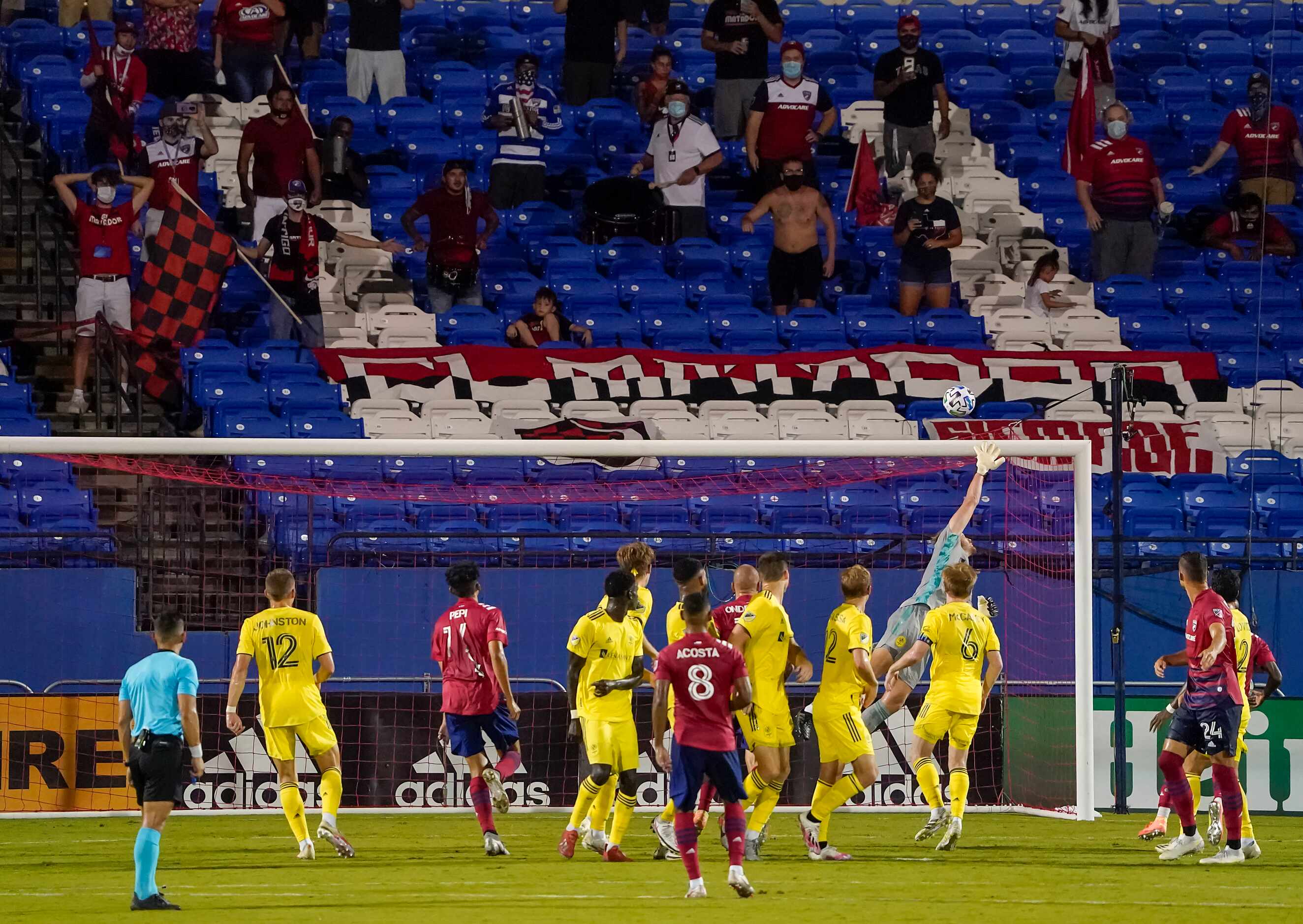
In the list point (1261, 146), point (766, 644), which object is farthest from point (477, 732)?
point (1261, 146)

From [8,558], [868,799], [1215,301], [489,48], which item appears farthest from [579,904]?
[489,48]

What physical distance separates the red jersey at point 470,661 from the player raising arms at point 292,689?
78 centimetres

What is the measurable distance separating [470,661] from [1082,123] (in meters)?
14.3

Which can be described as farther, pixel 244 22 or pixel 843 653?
pixel 244 22

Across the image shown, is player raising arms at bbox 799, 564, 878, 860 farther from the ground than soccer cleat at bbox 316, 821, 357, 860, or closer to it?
farther from the ground

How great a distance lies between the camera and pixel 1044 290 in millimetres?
21219

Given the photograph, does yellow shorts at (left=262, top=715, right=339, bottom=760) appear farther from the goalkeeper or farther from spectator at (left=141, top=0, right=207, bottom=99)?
spectator at (left=141, top=0, right=207, bottom=99)

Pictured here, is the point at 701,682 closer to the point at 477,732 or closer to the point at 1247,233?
the point at 477,732

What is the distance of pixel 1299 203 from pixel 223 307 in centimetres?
1373

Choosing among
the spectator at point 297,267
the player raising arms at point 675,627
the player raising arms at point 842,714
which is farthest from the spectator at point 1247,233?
the player raising arms at point 675,627

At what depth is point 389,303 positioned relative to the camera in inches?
821

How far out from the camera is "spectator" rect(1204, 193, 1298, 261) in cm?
2236

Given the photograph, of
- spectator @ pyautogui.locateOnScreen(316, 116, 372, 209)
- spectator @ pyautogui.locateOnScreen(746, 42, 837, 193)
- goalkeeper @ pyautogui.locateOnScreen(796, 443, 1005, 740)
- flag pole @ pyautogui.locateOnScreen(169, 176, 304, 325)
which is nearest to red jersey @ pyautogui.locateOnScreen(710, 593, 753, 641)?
goalkeeper @ pyautogui.locateOnScreen(796, 443, 1005, 740)

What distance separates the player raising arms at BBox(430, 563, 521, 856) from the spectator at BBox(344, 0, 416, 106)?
1246 cm
